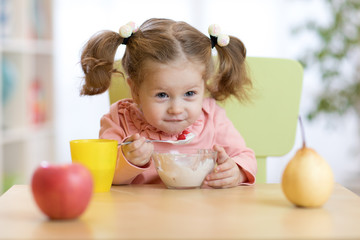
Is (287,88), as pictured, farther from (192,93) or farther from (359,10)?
(359,10)

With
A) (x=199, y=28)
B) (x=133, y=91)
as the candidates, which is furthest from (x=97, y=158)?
(x=199, y=28)

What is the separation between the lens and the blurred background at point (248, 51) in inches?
144

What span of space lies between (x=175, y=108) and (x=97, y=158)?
269 mm

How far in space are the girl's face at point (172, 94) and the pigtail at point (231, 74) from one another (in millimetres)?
131

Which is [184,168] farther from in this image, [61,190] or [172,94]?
[61,190]

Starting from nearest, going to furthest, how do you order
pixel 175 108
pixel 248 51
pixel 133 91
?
pixel 175 108 < pixel 133 91 < pixel 248 51

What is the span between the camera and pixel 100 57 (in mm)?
1331

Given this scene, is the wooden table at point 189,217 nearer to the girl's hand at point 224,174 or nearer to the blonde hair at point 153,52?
the girl's hand at point 224,174

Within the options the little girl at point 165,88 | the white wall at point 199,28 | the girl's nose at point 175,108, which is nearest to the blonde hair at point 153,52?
the little girl at point 165,88

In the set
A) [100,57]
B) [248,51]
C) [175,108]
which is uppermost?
[100,57]

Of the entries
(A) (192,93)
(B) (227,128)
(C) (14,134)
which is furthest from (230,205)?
(C) (14,134)

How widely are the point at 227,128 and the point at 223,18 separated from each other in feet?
8.52

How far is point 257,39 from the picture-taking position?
397 centimetres

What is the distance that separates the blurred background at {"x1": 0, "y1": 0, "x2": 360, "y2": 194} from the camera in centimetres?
366
